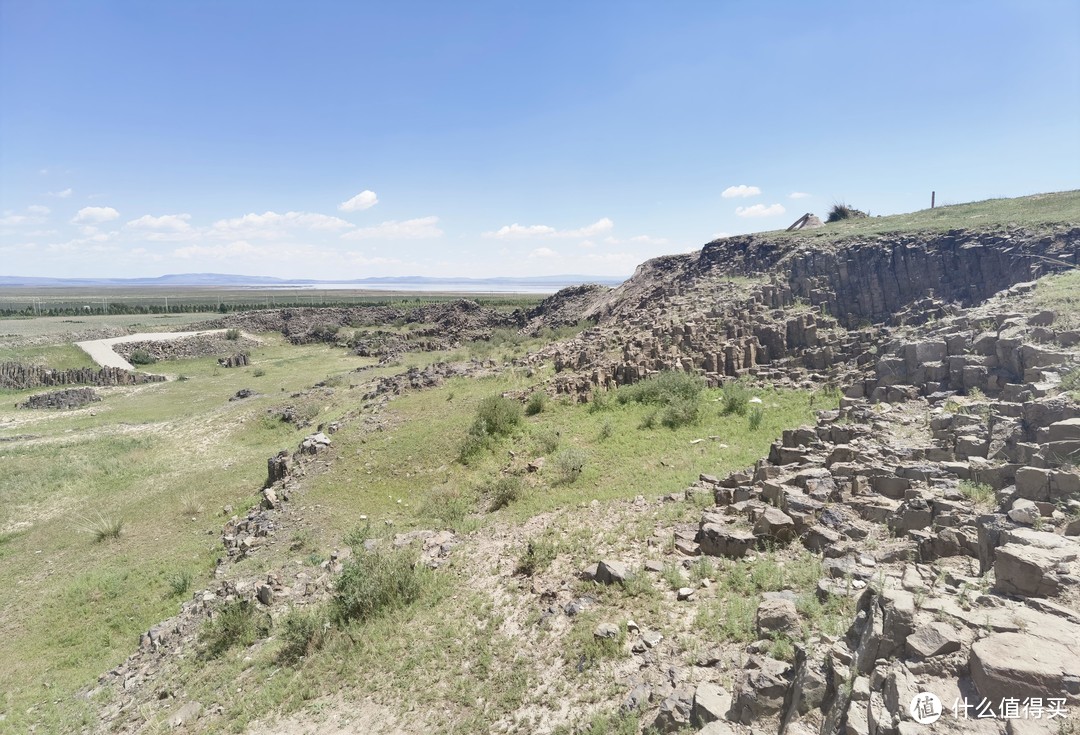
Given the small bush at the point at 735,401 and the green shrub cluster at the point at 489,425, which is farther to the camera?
the small bush at the point at 735,401

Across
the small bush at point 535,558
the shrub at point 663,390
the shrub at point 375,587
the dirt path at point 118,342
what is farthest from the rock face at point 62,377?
the small bush at point 535,558

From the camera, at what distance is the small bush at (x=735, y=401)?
1659cm

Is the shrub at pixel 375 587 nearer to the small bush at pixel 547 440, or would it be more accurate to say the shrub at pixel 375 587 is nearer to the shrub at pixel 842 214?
the small bush at pixel 547 440

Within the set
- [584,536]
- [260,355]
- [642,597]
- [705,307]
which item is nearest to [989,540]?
[642,597]

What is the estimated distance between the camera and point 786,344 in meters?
21.1

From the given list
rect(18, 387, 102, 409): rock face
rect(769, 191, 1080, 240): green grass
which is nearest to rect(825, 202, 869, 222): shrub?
rect(769, 191, 1080, 240): green grass

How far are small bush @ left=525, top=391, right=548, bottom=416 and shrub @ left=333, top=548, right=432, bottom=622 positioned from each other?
10124 millimetres

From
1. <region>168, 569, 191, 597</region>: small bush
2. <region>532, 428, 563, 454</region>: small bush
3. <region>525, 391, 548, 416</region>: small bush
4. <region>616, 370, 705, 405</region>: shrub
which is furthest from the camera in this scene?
<region>525, 391, 548, 416</region>: small bush

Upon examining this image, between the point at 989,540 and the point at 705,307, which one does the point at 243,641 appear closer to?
the point at 989,540

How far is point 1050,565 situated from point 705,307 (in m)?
22.8

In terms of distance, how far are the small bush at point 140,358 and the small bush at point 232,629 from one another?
43267 millimetres

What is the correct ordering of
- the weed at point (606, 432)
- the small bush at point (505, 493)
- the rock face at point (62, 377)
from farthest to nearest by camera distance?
the rock face at point (62, 377) < the weed at point (606, 432) < the small bush at point (505, 493)

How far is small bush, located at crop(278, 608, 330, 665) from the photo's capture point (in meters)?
7.83

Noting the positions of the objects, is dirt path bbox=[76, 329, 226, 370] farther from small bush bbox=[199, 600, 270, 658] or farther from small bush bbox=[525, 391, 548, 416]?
small bush bbox=[199, 600, 270, 658]
